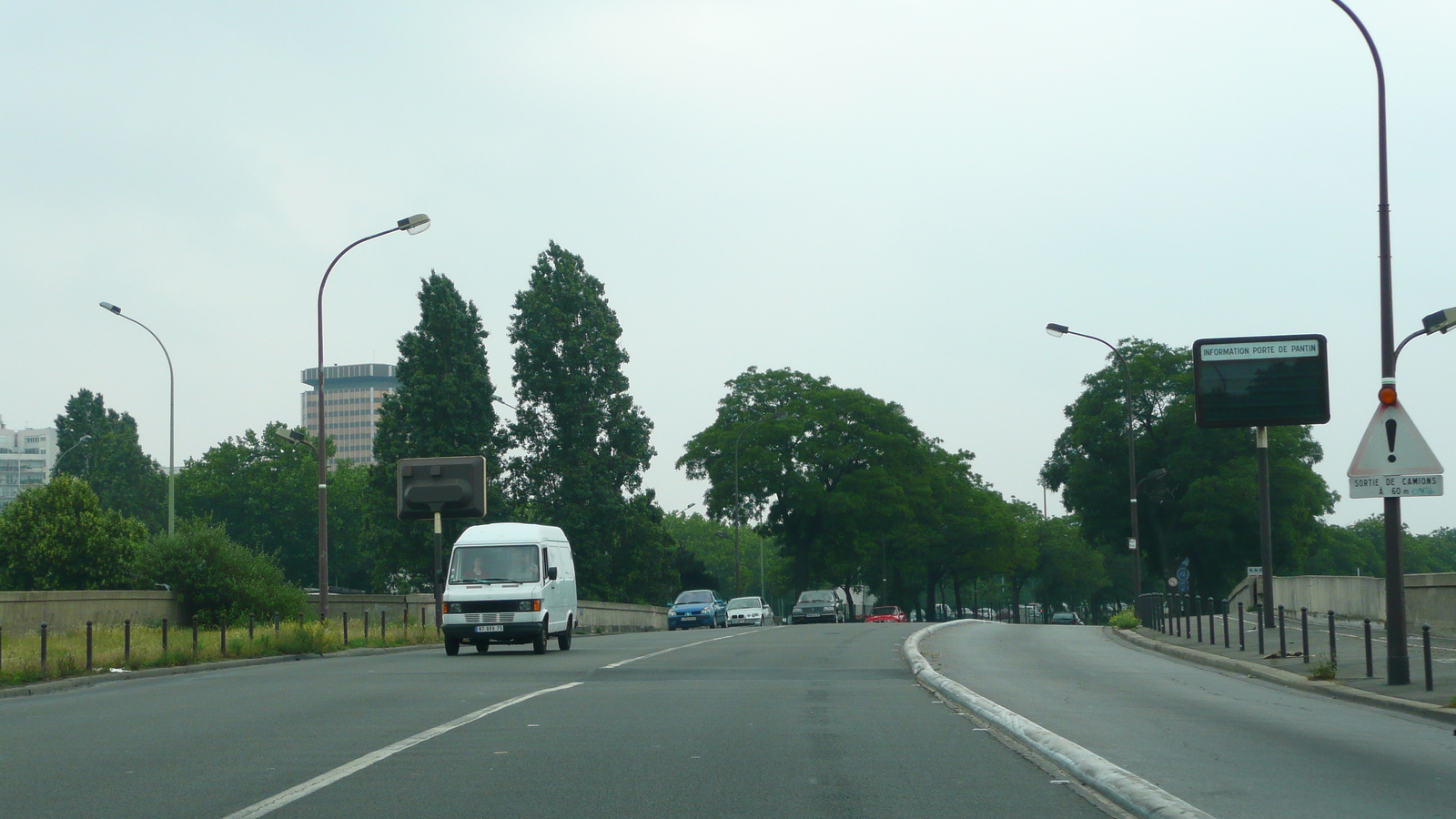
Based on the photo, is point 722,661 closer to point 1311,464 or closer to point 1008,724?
point 1008,724

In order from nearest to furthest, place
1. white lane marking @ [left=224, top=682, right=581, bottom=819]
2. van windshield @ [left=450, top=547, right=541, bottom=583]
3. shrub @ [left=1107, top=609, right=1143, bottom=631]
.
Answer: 1. white lane marking @ [left=224, top=682, right=581, bottom=819]
2. van windshield @ [left=450, top=547, right=541, bottom=583]
3. shrub @ [left=1107, top=609, right=1143, bottom=631]

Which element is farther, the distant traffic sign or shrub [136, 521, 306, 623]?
shrub [136, 521, 306, 623]

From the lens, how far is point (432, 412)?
56.9m

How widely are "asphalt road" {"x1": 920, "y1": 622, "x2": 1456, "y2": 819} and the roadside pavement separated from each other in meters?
0.33

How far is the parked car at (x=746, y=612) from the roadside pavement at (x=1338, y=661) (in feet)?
94.5

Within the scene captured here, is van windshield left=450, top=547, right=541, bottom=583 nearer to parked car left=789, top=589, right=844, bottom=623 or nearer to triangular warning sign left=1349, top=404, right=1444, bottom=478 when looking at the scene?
triangular warning sign left=1349, top=404, right=1444, bottom=478

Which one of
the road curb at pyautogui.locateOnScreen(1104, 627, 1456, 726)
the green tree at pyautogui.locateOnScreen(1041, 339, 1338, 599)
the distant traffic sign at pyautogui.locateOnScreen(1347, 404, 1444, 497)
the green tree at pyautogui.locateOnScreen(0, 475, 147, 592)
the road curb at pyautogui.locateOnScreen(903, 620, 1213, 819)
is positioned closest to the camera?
the road curb at pyautogui.locateOnScreen(903, 620, 1213, 819)

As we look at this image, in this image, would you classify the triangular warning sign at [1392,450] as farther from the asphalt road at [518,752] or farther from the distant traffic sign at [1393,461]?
the asphalt road at [518,752]

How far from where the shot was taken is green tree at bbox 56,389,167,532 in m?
98.8

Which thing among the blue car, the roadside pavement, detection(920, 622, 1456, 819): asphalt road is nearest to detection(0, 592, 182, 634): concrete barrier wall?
the blue car

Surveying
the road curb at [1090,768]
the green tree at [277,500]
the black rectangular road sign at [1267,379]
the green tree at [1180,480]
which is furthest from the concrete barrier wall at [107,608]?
the green tree at [277,500]

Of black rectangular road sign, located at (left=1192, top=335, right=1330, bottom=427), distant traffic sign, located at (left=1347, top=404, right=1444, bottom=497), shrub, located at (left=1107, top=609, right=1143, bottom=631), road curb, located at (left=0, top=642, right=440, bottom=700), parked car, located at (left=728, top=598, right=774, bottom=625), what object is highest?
black rectangular road sign, located at (left=1192, top=335, right=1330, bottom=427)

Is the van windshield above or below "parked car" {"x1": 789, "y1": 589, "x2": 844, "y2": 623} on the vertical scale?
above

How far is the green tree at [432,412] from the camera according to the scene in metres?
56.7
